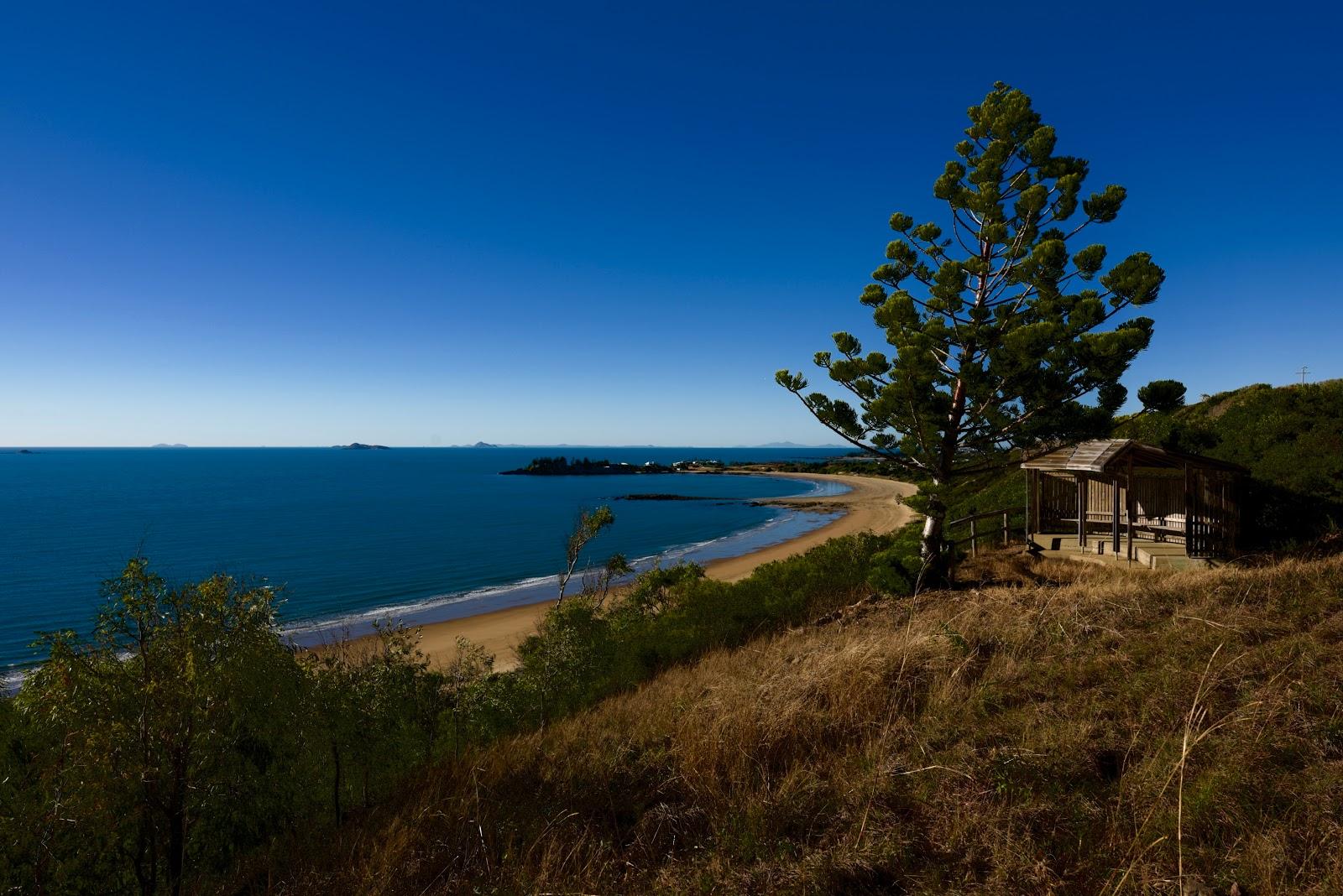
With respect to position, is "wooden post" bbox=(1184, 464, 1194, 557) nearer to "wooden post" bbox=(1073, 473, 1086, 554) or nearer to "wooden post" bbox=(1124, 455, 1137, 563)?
"wooden post" bbox=(1124, 455, 1137, 563)

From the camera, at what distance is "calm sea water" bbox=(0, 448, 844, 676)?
2830 cm

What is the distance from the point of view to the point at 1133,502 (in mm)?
13938

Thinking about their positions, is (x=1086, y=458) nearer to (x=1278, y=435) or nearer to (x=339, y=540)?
(x=1278, y=435)

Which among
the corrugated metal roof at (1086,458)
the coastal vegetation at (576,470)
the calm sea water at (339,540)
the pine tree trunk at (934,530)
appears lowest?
the calm sea water at (339,540)

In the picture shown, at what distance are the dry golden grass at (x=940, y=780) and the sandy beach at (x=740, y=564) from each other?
11.1 meters

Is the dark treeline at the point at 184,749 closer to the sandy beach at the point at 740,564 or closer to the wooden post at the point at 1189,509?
the sandy beach at the point at 740,564

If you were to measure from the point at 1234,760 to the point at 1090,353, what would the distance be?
9380 millimetres

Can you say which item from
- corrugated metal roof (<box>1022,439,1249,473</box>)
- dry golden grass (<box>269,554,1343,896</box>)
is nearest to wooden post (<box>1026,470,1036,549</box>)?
corrugated metal roof (<box>1022,439,1249,473</box>)

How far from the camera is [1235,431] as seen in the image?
2083cm

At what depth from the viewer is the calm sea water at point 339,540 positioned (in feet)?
92.8

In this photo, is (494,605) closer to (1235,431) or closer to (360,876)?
(360,876)

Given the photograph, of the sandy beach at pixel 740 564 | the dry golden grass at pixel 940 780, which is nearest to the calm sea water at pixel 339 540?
the sandy beach at pixel 740 564

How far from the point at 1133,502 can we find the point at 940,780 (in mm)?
12710

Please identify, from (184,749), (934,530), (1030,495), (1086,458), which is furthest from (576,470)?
(184,749)
